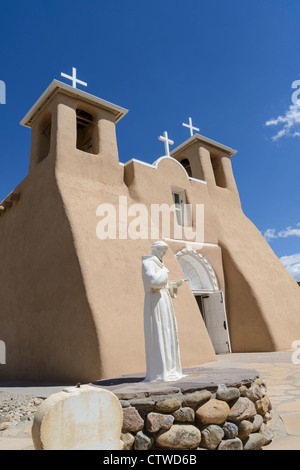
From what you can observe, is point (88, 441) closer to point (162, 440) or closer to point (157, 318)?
point (162, 440)

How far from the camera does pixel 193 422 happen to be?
9.87 ft

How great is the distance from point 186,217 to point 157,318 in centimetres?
740

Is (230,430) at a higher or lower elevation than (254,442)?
higher

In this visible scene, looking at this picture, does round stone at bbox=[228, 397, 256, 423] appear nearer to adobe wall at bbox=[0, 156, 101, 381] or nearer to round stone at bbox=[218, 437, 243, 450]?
round stone at bbox=[218, 437, 243, 450]

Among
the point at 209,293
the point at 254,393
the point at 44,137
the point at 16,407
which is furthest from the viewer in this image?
the point at 209,293

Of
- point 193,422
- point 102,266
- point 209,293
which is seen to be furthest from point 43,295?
point 193,422

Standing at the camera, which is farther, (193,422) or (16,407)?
(16,407)

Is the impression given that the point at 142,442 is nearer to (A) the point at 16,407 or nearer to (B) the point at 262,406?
(B) the point at 262,406

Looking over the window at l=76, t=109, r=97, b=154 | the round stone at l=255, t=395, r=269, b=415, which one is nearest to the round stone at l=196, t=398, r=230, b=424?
the round stone at l=255, t=395, r=269, b=415

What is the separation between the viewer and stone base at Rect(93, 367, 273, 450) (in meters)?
2.87

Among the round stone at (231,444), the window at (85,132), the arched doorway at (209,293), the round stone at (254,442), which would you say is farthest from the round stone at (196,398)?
the window at (85,132)

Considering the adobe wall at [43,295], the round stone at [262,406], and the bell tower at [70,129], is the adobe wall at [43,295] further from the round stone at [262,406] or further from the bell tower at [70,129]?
the round stone at [262,406]

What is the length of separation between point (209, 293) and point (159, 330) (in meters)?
7.09

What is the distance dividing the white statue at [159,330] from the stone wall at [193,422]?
27.2 inches
